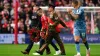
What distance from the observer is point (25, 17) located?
35.6m

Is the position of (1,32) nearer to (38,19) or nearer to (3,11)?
(3,11)

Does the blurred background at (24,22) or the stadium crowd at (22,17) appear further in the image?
the stadium crowd at (22,17)

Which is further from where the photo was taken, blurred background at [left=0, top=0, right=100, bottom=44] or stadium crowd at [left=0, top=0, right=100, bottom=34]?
stadium crowd at [left=0, top=0, right=100, bottom=34]

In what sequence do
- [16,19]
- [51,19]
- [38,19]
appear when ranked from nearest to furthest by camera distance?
[51,19] < [38,19] < [16,19]

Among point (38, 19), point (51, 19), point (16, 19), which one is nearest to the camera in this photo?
point (51, 19)

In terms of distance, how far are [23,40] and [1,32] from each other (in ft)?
5.76

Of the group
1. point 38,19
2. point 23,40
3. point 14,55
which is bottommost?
point 23,40

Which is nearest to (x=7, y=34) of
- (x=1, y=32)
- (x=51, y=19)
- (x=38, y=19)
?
(x=1, y=32)

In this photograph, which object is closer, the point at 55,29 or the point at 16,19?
the point at 55,29

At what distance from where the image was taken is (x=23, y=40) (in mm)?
34312

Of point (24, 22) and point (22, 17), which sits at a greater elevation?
point (22, 17)

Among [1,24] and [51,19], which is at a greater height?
[51,19]

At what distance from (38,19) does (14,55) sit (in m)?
2.22

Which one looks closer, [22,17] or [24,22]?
[24,22]
